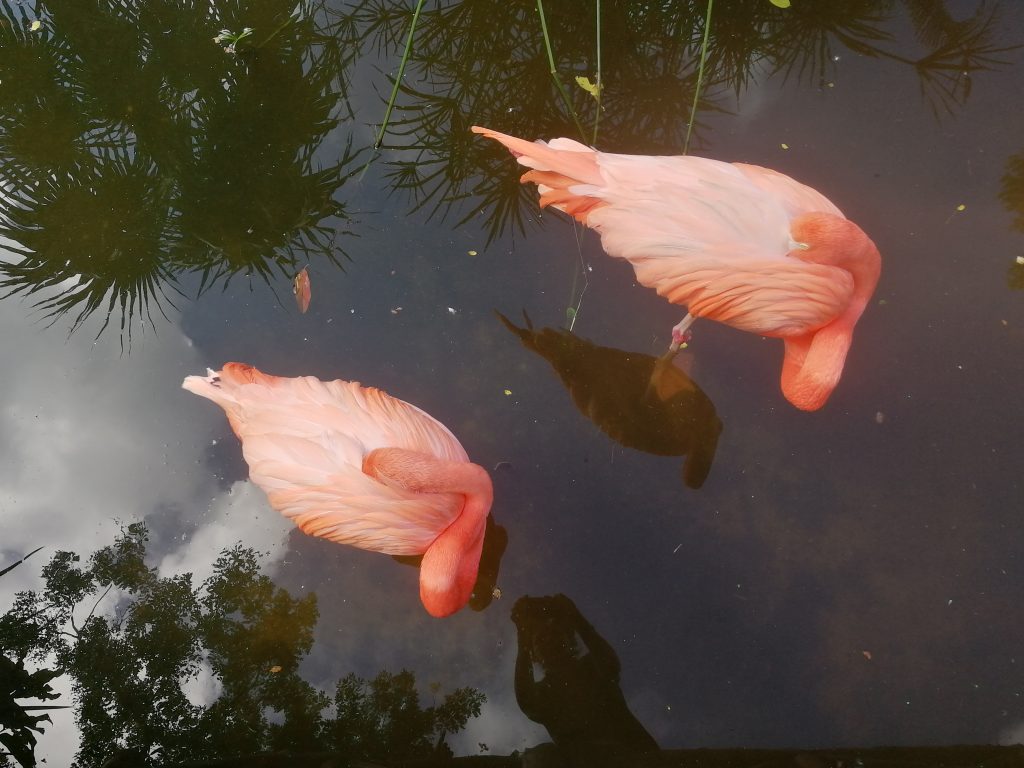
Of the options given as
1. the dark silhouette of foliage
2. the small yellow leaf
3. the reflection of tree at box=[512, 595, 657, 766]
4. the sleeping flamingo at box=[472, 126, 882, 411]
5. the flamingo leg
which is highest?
the small yellow leaf

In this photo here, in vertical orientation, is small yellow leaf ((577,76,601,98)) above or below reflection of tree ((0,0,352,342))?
above

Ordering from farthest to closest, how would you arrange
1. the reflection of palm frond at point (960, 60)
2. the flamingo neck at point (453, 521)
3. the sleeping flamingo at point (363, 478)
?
the reflection of palm frond at point (960, 60) < the sleeping flamingo at point (363, 478) < the flamingo neck at point (453, 521)

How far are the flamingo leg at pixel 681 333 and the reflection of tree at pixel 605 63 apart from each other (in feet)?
2.11

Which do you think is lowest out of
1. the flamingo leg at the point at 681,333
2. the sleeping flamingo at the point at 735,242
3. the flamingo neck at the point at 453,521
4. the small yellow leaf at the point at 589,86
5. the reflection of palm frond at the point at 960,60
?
the flamingo neck at the point at 453,521

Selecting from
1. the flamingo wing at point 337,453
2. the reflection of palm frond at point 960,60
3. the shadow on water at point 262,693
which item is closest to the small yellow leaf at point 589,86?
the reflection of palm frond at point 960,60

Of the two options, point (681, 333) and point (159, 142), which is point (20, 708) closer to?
point (159, 142)

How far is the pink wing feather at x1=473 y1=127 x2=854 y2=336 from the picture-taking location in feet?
4.84

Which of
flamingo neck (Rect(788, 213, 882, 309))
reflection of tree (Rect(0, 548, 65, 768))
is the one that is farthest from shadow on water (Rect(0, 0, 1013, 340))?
reflection of tree (Rect(0, 548, 65, 768))

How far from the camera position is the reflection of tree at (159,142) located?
2.08m

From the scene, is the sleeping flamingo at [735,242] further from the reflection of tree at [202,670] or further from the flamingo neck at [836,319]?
the reflection of tree at [202,670]

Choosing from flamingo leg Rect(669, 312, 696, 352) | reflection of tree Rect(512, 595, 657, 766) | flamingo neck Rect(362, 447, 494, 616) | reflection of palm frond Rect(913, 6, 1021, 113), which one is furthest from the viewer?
reflection of palm frond Rect(913, 6, 1021, 113)

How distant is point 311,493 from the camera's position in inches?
61.2

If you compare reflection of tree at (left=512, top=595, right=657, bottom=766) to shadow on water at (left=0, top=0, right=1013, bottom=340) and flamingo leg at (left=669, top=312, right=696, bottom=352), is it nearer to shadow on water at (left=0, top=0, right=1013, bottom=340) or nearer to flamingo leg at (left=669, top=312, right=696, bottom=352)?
flamingo leg at (left=669, top=312, right=696, bottom=352)

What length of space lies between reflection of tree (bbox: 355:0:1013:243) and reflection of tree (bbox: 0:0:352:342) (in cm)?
34
